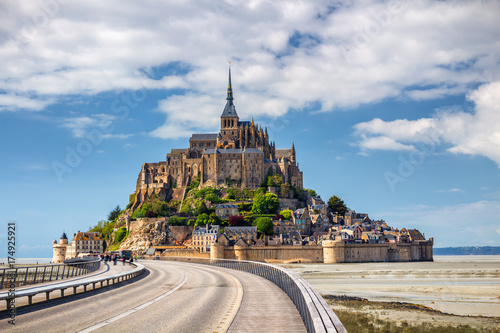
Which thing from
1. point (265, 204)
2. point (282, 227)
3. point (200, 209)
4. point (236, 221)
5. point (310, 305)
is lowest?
point (310, 305)

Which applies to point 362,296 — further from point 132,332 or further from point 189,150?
point 189,150

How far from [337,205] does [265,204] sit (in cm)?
2411

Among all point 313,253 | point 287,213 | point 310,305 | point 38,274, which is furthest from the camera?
point 287,213

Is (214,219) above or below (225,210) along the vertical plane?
below

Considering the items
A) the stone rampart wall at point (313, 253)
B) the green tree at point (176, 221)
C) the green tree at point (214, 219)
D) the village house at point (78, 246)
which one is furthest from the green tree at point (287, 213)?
the village house at point (78, 246)

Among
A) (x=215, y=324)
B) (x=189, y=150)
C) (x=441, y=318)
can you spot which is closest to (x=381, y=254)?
(x=189, y=150)

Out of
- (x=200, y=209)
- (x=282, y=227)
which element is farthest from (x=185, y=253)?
(x=282, y=227)

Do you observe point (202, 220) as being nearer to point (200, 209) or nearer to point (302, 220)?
point (200, 209)

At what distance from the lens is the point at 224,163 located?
13325cm

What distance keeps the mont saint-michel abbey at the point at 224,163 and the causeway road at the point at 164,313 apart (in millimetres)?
108566

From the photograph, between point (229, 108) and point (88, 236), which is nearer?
point (88, 236)

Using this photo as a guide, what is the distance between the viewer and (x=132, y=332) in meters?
13.1

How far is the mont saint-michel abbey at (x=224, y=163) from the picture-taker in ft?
433

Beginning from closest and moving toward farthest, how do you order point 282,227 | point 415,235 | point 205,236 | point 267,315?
point 267,315
point 205,236
point 282,227
point 415,235
